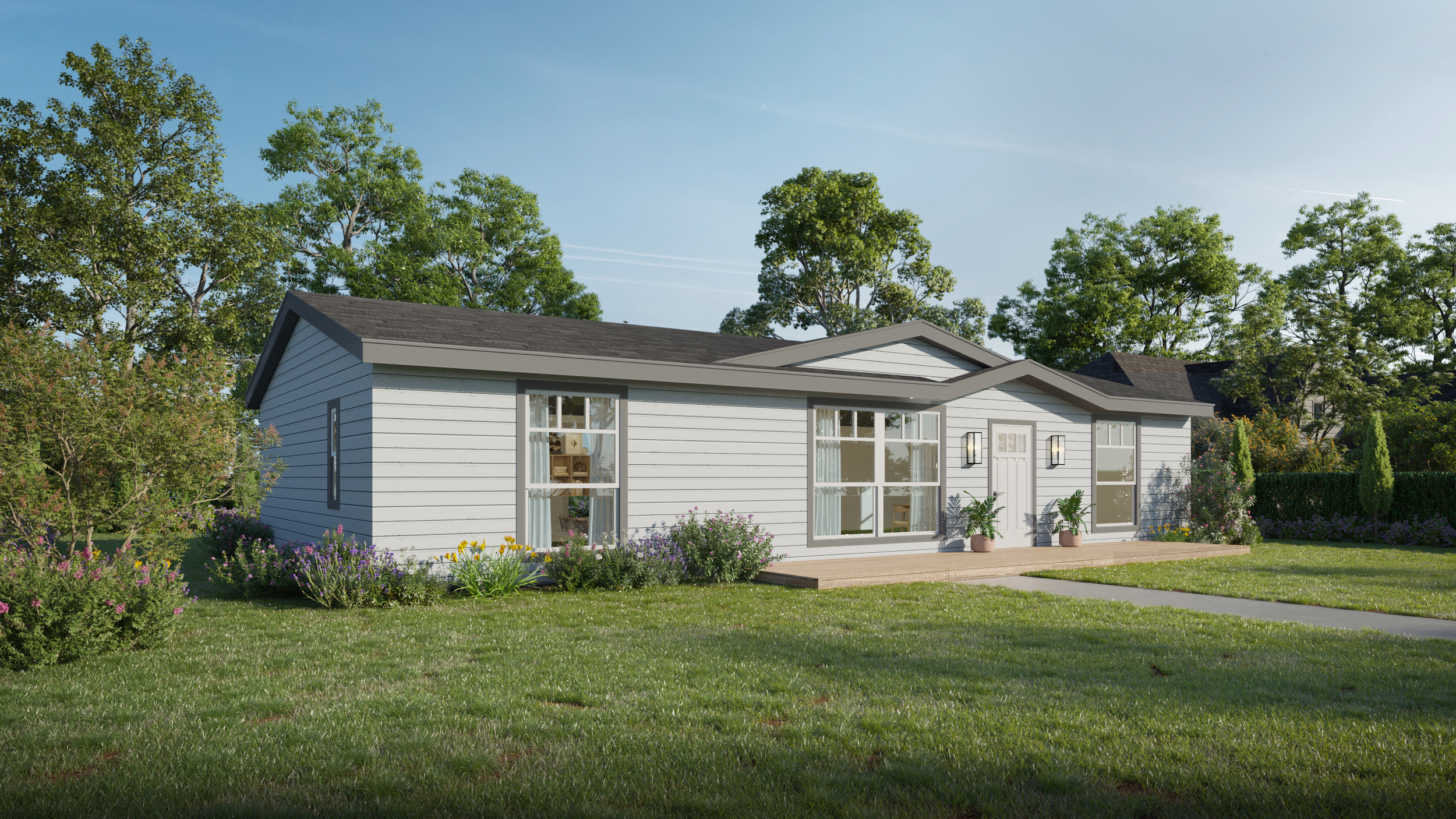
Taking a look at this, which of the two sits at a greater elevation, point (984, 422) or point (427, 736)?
point (984, 422)

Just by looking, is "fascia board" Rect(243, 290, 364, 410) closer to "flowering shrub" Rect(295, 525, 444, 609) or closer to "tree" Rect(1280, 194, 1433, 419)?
"flowering shrub" Rect(295, 525, 444, 609)

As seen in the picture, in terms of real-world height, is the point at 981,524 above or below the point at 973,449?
below

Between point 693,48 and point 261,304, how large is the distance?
14.6 m

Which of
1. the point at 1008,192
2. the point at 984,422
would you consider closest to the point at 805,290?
the point at 1008,192

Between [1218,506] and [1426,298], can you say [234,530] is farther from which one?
[1426,298]

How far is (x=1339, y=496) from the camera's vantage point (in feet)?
62.8

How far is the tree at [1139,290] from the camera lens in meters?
36.2

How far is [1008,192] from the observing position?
22172mm

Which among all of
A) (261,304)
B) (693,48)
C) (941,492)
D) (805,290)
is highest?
(693,48)

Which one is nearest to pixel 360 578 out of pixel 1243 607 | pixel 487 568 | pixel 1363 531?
pixel 487 568

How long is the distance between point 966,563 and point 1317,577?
453cm

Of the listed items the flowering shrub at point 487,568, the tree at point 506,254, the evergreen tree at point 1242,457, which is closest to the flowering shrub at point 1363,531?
the evergreen tree at point 1242,457

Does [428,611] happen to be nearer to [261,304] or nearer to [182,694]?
[182,694]

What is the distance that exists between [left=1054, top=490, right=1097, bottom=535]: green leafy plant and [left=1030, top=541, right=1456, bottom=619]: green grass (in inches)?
59.5
